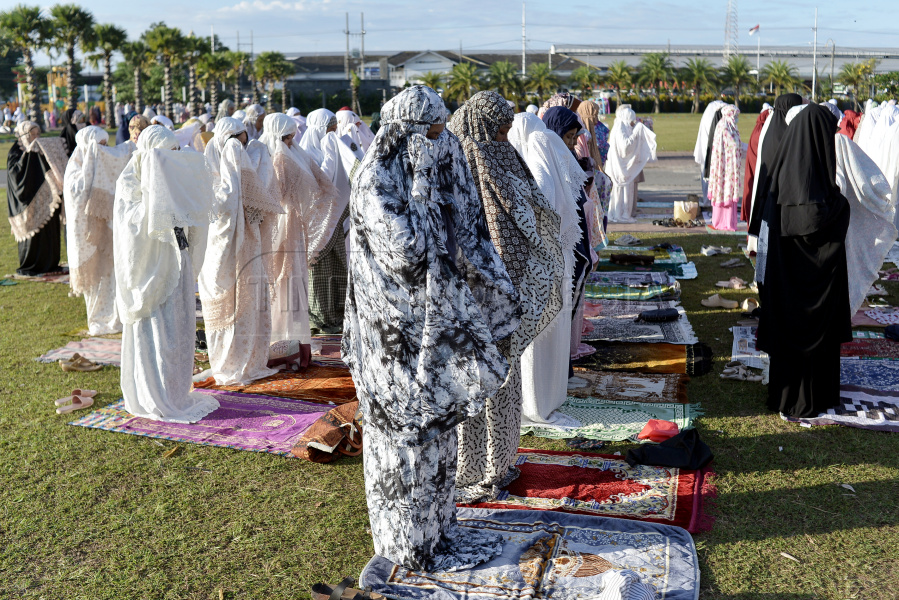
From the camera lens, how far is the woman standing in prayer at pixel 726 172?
1035cm

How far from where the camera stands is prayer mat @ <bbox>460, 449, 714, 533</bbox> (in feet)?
11.7

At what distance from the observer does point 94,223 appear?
666 centimetres

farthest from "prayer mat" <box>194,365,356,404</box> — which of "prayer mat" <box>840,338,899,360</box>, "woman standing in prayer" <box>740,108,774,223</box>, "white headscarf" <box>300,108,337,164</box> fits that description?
"woman standing in prayer" <box>740,108,774,223</box>

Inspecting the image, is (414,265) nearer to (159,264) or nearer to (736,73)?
(159,264)

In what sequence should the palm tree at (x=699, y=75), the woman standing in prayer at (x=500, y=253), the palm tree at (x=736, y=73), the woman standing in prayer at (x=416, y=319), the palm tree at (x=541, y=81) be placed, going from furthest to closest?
the palm tree at (x=699, y=75)
the palm tree at (x=736, y=73)
the palm tree at (x=541, y=81)
the woman standing in prayer at (x=500, y=253)
the woman standing in prayer at (x=416, y=319)

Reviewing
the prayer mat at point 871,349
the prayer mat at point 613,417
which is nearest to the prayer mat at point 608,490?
the prayer mat at point 613,417

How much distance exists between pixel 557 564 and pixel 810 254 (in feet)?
8.11

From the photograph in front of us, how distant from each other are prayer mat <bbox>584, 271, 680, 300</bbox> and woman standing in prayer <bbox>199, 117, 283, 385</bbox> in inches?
119

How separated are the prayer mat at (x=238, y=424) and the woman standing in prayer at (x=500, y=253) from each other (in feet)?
3.71

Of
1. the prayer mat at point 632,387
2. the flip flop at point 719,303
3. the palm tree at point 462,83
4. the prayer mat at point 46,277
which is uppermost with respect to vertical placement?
the palm tree at point 462,83

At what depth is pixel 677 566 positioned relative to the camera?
313 cm

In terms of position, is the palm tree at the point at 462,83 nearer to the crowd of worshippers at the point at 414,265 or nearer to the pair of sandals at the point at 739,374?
the crowd of worshippers at the point at 414,265

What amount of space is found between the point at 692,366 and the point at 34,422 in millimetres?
4098

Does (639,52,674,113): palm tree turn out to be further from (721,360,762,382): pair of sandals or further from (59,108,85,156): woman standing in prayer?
(721,360,762,382): pair of sandals
